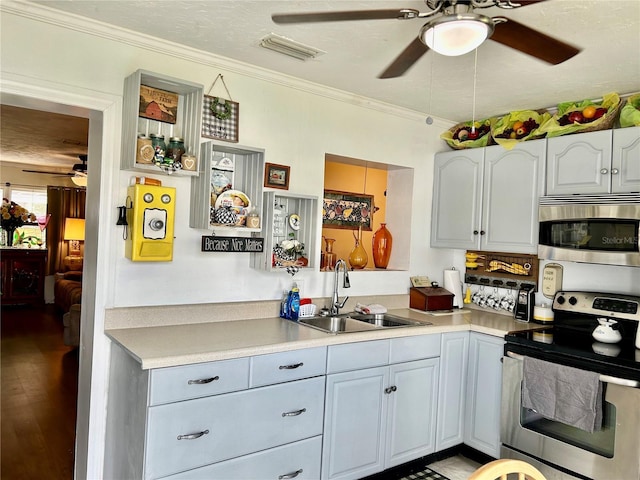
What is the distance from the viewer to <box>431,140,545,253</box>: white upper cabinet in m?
3.16

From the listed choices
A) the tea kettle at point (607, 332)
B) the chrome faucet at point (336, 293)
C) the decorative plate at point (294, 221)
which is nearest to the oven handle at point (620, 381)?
the tea kettle at point (607, 332)

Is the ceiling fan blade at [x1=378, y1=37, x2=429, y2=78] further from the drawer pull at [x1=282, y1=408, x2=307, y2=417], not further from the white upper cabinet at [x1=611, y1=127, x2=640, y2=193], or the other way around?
the drawer pull at [x1=282, y1=408, x2=307, y2=417]

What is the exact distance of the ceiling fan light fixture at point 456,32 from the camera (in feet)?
4.97

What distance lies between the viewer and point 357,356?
2.61m

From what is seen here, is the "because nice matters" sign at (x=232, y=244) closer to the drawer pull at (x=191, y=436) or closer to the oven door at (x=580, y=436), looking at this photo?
the drawer pull at (x=191, y=436)

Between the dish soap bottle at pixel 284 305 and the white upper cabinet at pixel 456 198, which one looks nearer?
the dish soap bottle at pixel 284 305

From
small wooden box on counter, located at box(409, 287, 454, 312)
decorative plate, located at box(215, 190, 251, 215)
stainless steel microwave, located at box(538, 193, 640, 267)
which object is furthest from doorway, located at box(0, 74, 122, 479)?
stainless steel microwave, located at box(538, 193, 640, 267)

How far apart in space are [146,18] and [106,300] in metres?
1.36

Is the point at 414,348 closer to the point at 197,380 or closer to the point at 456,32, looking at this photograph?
the point at 197,380

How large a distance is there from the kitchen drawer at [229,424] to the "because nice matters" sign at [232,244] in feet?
2.70

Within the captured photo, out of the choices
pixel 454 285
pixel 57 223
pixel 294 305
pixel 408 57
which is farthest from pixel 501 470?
pixel 57 223

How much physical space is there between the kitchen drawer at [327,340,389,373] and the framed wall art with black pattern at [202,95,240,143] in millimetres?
1319

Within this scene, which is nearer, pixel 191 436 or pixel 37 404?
pixel 191 436

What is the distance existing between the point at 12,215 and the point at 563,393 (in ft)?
28.0
